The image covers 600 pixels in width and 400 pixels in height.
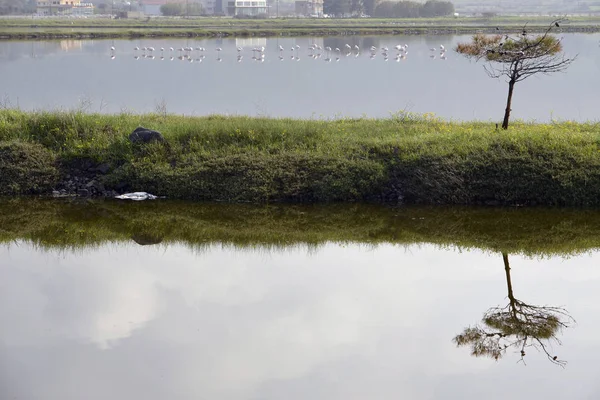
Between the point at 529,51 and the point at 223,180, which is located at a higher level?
the point at 529,51

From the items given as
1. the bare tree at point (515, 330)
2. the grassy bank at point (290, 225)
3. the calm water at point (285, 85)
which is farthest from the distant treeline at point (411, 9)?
the bare tree at point (515, 330)

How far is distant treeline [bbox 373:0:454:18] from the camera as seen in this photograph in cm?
11075

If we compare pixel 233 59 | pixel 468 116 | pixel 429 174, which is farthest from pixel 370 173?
pixel 233 59

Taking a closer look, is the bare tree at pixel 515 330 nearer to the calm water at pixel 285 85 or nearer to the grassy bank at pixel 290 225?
the grassy bank at pixel 290 225

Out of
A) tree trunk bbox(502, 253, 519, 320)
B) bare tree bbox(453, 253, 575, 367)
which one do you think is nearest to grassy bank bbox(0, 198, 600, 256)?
tree trunk bbox(502, 253, 519, 320)

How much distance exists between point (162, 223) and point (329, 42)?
168 feet

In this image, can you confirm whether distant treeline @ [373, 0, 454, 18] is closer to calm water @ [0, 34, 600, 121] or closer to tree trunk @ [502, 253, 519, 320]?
calm water @ [0, 34, 600, 121]

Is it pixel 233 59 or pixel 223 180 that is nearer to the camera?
pixel 223 180

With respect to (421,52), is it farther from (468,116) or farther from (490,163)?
(490,163)

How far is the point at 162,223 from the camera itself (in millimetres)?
12773

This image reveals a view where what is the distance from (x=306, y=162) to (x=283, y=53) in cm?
3944

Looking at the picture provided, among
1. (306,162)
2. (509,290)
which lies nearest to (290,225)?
(306,162)

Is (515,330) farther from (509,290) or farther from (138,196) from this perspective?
(138,196)

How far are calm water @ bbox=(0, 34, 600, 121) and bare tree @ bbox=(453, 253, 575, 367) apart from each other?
10582mm
